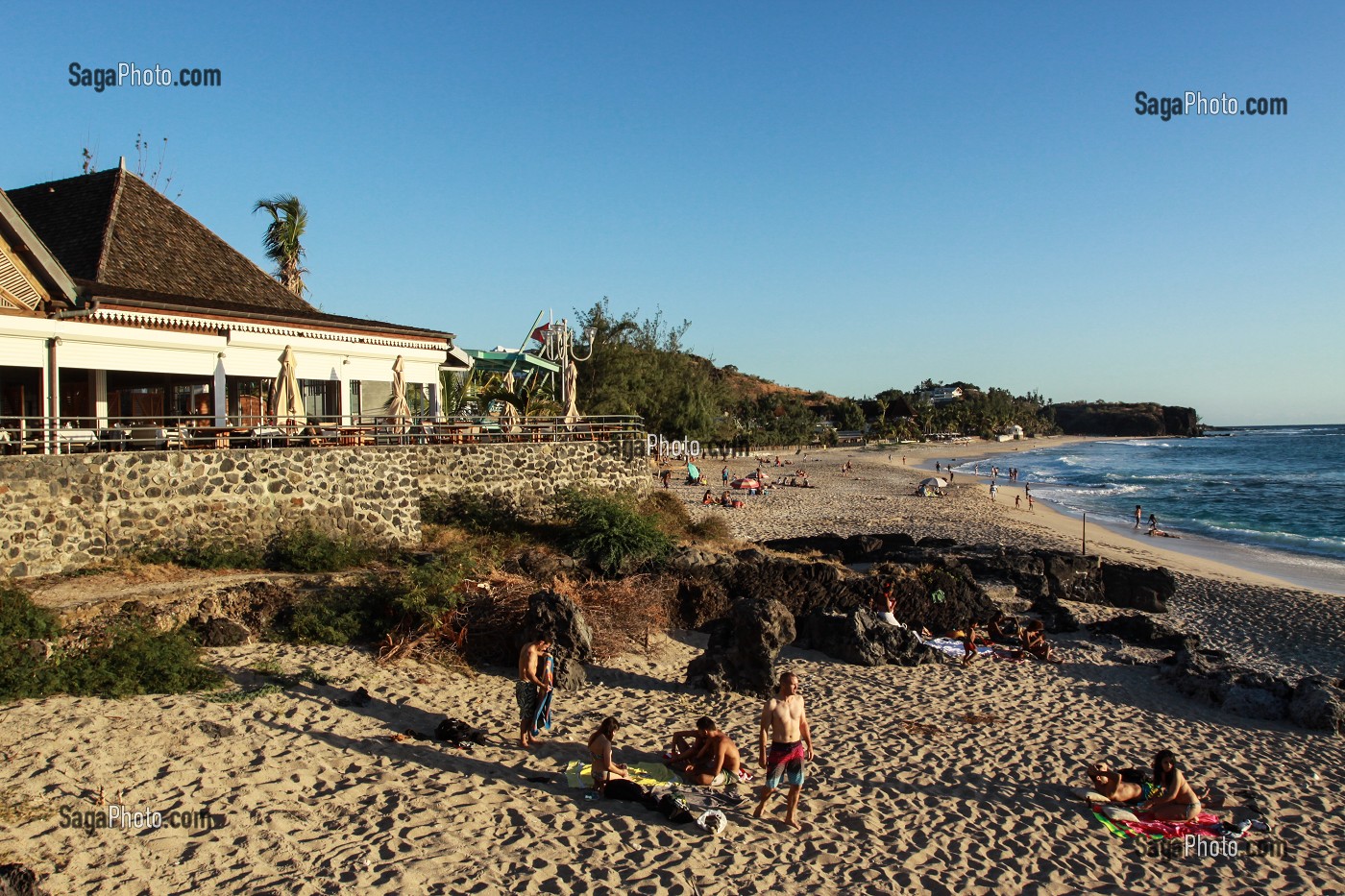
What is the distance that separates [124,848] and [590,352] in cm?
3550

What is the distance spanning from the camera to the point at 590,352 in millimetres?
41281

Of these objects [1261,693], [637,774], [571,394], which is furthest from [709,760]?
[571,394]

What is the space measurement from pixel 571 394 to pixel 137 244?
9.33 m

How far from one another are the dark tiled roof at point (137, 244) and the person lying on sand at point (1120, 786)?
15.4 metres

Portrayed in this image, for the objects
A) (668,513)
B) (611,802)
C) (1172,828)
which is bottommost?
(1172,828)

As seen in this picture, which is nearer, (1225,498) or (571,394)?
(571,394)

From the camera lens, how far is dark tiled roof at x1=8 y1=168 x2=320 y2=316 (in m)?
16.9

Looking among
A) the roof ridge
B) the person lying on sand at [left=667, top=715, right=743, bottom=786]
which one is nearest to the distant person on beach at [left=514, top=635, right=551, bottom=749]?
the person lying on sand at [left=667, top=715, right=743, bottom=786]

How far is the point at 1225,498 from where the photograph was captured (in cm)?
5016

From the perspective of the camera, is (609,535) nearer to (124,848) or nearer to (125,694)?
(125,694)

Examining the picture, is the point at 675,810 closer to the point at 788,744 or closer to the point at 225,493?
the point at 788,744

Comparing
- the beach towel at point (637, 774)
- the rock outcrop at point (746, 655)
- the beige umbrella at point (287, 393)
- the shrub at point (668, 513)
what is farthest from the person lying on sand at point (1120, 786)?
the beige umbrella at point (287, 393)

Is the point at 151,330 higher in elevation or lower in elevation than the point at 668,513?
higher

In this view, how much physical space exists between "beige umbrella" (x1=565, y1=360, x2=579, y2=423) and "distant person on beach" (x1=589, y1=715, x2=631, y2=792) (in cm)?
1230
